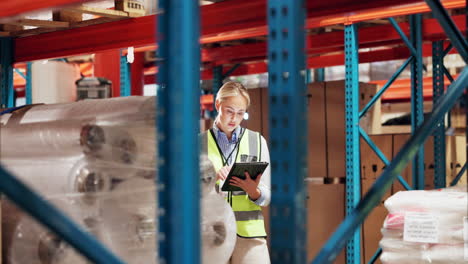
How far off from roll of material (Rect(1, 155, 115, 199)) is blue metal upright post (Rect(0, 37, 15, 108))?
2.18 metres

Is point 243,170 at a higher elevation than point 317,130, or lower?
lower

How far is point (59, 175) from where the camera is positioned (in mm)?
2232

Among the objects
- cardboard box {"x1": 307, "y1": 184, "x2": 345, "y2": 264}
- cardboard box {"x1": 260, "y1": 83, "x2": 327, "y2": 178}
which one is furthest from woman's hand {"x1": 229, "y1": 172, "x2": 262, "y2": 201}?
cardboard box {"x1": 260, "y1": 83, "x2": 327, "y2": 178}

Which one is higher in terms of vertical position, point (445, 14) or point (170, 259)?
point (445, 14)

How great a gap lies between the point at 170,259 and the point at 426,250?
A: 6.35ft

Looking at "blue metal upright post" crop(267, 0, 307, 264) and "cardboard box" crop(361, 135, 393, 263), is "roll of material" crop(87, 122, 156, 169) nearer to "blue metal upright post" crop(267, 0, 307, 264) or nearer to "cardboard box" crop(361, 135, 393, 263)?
"blue metal upright post" crop(267, 0, 307, 264)

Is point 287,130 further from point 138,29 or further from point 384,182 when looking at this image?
point 138,29

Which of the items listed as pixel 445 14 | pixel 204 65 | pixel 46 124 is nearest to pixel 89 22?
pixel 46 124

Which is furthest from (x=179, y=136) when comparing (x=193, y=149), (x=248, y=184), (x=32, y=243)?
(x=248, y=184)

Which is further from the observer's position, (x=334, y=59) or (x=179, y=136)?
(x=334, y=59)

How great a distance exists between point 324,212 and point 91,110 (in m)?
3.93

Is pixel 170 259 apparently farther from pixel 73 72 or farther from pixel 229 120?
pixel 73 72

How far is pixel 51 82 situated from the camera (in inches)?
206

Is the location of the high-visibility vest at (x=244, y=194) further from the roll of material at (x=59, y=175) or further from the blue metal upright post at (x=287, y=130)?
the blue metal upright post at (x=287, y=130)
